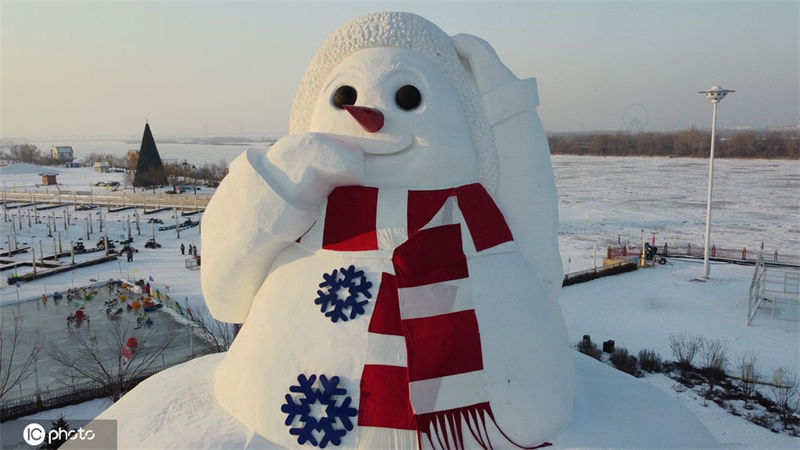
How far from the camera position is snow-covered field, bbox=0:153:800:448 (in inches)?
492

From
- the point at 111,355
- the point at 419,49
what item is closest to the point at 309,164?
the point at 419,49

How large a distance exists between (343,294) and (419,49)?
6.62ft

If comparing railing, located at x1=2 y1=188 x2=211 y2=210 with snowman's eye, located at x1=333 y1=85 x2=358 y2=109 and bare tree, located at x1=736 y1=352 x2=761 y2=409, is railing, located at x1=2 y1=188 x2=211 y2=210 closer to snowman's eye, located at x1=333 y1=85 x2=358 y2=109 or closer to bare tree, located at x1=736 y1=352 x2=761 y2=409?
bare tree, located at x1=736 y1=352 x2=761 y2=409

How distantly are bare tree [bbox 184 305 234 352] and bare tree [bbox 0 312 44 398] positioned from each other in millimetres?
3265

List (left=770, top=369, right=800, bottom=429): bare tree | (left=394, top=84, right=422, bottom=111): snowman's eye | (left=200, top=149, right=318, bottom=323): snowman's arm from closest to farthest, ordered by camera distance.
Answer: (left=200, top=149, right=318, bottom=323): snowman's arm
(left=394, top=84, right=422, bottom=111): snowman's eye
(left=770, top=369, right=800, bottom=429): bare tree

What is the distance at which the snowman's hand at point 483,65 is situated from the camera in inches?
176

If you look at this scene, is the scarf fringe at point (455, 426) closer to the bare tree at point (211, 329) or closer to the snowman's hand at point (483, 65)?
the snowman's hand at point (483, 65)

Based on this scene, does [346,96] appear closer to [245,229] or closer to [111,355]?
[245,229]

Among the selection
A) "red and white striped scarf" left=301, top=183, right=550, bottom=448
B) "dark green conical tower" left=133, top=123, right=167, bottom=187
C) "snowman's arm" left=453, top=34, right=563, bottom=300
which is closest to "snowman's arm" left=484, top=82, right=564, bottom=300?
"snowman's arm" left=453, top=34, right=563, bottom=300

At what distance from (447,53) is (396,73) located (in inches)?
20.5

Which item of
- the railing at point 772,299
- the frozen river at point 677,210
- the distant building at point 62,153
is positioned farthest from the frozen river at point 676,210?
the distant building at point 62,153

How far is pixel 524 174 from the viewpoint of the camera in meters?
4.41

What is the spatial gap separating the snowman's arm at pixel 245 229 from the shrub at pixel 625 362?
898 centimetres

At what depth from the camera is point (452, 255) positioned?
397cm
